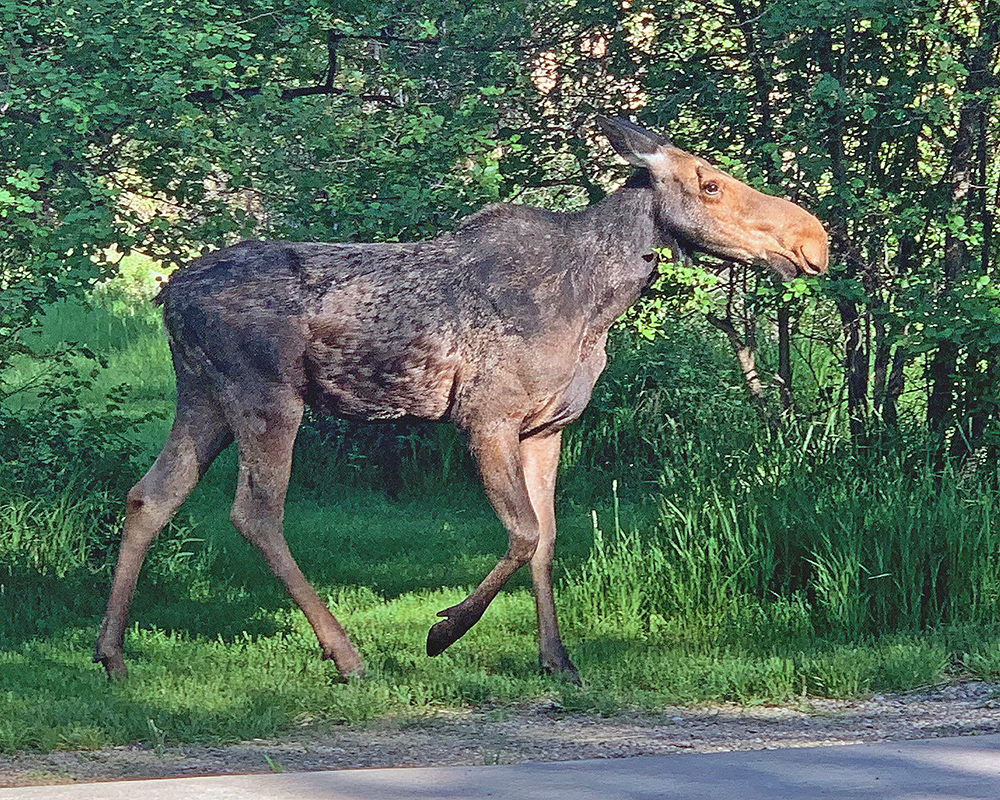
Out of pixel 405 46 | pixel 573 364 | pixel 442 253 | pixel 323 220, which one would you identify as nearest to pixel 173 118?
pixel 323 220

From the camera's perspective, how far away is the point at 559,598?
8.71 m

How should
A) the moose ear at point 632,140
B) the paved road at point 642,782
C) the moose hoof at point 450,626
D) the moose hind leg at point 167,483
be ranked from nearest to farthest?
1. the paved road at point 642,782
2. the moose hoof at point 450,626
3. the moose ear at point 632,140
4. the moose hind leg at point 167,483

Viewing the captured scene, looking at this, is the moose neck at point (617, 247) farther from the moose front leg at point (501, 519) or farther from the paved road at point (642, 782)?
the paved road at point (642, 782)

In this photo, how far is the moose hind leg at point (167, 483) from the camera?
7754mm

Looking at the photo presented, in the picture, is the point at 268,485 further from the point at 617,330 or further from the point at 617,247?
the point at 617,330

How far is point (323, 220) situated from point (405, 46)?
155cm

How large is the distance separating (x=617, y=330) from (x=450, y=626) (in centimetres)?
422

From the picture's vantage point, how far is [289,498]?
12.3 m

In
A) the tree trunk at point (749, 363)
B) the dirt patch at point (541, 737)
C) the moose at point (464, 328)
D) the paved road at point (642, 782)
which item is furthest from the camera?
the tree trunk at point (749, 363)

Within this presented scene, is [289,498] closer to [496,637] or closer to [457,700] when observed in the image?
[496,637]

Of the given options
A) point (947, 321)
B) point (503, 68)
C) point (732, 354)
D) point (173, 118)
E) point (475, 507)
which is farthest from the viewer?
point (732, 354)

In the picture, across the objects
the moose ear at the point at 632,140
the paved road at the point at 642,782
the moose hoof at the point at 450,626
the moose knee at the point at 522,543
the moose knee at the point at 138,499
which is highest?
the moose ear at the point at 632,140

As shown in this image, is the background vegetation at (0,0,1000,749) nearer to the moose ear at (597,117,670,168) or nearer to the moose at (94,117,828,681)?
the moose at (94,117,828,681)

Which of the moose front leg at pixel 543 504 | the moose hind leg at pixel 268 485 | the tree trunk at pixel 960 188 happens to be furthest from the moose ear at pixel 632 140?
the tree trunk at pixel 960 188
